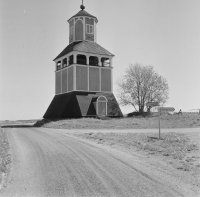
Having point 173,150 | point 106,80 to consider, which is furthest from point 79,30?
point 173,150

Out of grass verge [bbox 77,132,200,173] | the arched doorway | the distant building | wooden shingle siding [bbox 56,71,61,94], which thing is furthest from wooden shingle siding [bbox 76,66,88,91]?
grass verge [bbox 77,132,200,173]

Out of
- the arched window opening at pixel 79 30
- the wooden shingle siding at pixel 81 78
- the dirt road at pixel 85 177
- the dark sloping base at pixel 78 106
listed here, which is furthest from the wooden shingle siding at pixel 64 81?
the dirt road at pixel 85 177

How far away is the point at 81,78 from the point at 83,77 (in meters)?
0.37

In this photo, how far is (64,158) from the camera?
927 centimetres

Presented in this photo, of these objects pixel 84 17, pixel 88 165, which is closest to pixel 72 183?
pixel 88 165

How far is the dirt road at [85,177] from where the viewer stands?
239 inches

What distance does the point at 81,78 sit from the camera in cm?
3462

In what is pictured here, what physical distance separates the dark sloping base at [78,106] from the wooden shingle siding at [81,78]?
40.4 inches

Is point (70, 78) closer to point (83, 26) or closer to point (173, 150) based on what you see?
point (83, 26)

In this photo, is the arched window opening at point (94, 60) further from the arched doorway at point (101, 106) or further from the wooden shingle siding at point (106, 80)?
the arched doorway at point (101, 106)

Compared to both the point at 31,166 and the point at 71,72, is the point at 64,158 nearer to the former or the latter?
the point at 31,166

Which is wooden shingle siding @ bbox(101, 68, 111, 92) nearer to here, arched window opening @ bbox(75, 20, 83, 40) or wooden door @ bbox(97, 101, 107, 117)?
wooden door @ bbox(97, 101, 107, 117)

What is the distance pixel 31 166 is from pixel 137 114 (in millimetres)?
35585

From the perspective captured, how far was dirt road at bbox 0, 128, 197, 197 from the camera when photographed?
6.06 meters
